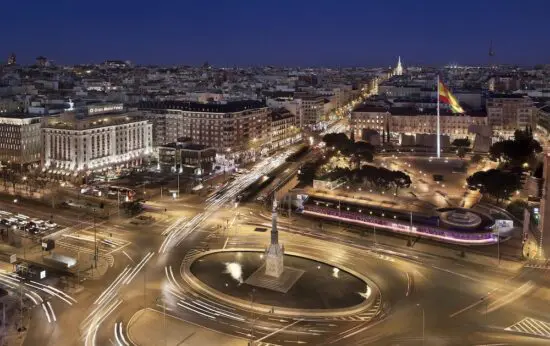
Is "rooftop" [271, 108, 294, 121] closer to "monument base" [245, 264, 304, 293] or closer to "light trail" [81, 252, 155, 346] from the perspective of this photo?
"monument base" [245, 264, 304, 293]

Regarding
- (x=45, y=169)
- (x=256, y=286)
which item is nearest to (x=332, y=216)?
(x=256, y=286)

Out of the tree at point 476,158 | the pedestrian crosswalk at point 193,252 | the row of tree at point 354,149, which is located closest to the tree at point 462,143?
the tree at point 476,158

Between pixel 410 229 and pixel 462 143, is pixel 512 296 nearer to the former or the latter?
pixel 410 229

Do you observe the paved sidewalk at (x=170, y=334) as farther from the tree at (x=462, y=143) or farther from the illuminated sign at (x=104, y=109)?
the tree at (x=462, y=143)

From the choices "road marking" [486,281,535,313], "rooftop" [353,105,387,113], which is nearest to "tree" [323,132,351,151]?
"rooftop" [353,105,387,113]

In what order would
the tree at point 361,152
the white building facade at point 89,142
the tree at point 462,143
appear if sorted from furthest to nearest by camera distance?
the tree at point 462,143, the tree at point 361,152, the white building facade at point 89,142

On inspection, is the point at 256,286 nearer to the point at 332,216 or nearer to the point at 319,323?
the point at 319,323
